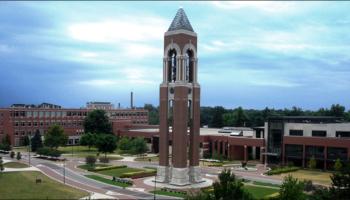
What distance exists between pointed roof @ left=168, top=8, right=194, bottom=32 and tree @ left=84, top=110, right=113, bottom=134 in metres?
58.7

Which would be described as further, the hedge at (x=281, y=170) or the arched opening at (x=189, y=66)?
the hedge at (x=281, y=170)

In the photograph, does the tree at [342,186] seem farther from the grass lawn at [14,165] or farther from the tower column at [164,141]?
the grass lawn at [14,165]

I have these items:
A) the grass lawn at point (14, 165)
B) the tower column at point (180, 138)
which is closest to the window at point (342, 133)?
the tower column at point (180, 138)

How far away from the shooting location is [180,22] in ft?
197

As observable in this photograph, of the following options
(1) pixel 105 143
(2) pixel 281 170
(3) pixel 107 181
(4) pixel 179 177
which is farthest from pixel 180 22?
(1) pixel 105 143

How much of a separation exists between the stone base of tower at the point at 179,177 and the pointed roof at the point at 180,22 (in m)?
21.1

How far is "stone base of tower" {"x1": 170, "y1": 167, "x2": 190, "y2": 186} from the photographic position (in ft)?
190

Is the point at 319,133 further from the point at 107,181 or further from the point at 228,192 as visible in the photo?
the point at 228,192

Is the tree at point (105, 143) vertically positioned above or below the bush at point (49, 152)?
above

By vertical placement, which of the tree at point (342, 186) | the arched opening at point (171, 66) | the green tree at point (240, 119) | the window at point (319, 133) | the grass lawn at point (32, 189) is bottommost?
the grass lawn at point (32, 189)

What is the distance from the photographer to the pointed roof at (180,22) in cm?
5994

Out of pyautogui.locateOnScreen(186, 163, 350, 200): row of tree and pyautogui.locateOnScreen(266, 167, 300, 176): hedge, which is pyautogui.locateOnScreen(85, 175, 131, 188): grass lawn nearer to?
pyautogui.locateOnScreen(186, 163, 350, 200): row of tree

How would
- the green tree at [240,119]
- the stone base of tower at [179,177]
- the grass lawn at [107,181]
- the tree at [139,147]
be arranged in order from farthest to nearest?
the green tree at [240,119], the tree at [139,147], the grass lawn at [107,181], the stone base of tower at [179,177]

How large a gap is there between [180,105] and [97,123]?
195 feet
